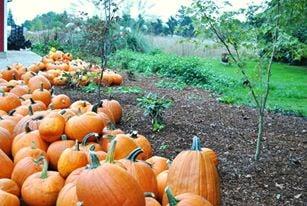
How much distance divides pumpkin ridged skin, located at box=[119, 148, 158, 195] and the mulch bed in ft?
5.02

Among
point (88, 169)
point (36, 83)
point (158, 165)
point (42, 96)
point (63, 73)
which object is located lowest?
point (63, 73)

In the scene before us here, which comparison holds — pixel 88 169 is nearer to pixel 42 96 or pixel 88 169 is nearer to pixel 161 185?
pixel 161 185

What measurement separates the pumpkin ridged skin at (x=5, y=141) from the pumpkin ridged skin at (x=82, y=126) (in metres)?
0.43

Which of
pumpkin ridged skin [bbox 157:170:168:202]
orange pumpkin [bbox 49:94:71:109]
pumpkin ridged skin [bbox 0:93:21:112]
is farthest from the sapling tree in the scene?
pumpkin ridged skin [bbox 157:170:168:202]

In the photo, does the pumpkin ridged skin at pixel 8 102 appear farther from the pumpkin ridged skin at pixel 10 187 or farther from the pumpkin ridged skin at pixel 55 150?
the pumpkin ridged skin at pixel 10 187

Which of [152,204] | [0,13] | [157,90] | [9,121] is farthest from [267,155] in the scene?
[0,13]

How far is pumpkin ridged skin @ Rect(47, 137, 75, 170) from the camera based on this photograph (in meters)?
3.06

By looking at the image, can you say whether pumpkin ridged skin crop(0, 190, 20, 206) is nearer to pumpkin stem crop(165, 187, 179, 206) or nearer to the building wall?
pumpkin stem crop(165, 187, 179, 206)

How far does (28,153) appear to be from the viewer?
117 inches

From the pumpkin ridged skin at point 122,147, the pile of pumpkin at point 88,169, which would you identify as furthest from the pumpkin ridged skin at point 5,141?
the pumpkin ridged skin at point 122,147

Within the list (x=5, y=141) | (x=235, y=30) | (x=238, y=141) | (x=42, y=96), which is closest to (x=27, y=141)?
(x=5, y=141)

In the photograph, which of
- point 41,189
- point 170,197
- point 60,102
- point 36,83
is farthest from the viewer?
point 36,83

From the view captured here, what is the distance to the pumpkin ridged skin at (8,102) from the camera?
4.82 m

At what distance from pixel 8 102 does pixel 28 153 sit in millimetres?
2020
